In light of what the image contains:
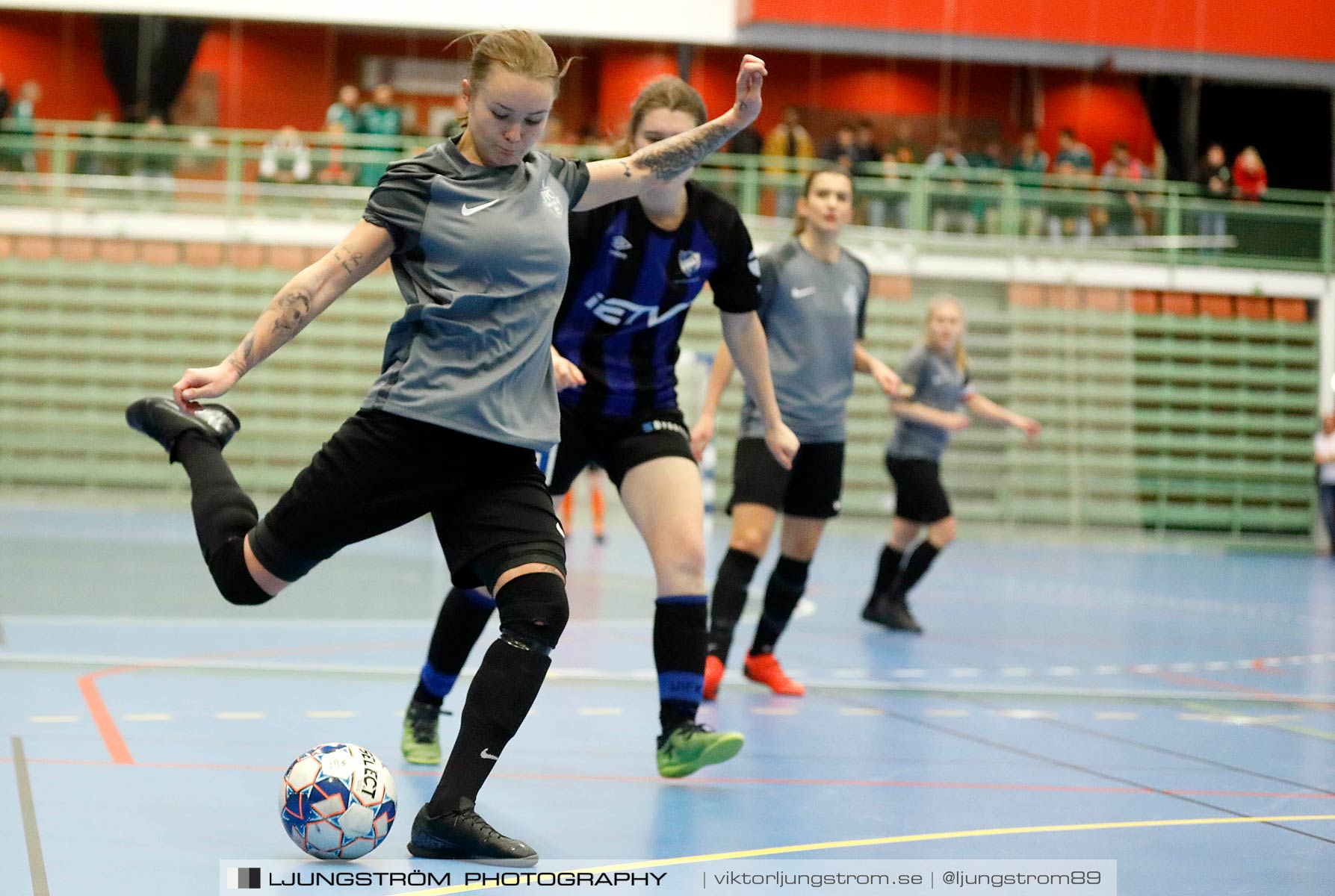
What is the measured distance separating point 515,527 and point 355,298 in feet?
51.1

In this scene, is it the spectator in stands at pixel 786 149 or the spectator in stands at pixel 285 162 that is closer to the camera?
the spectator in stands at pixel 285 162

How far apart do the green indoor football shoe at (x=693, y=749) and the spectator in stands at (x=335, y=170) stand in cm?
1318

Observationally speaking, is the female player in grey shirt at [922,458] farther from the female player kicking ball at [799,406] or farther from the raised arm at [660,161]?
the raised arm at [660,161]

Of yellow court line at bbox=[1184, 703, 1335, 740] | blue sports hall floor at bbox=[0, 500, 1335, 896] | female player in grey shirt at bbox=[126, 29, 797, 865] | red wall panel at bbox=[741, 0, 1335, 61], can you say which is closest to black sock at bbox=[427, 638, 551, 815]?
female player in grey shirt at bbox=[126, 29, 797, 865]

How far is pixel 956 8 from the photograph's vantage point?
19875 mm

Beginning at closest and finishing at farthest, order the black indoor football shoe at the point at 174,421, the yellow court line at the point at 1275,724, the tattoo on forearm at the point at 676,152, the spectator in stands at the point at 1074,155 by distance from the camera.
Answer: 1. the tattoo on forearm at the point at 676,152
2. the black indoor football shoe at the point at 174,421
3. the yellow court line at the point at 1275,724
4. the spectator in stands at the point at 1074,155

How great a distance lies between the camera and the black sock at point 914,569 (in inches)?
335

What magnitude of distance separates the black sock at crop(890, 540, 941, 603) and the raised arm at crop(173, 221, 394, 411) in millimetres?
5734

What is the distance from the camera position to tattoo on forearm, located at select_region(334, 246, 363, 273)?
10.5 ft

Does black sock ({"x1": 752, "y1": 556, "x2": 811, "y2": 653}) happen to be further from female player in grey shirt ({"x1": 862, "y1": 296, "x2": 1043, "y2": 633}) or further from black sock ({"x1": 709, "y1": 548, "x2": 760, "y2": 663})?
female player in grey shirt ({"x1": 862, "y1": 296, "x2": 1043, "y2": 633})

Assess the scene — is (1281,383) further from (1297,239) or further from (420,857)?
(420,857)

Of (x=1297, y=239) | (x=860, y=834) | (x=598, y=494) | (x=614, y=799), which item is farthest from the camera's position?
(x=1297, y=239)

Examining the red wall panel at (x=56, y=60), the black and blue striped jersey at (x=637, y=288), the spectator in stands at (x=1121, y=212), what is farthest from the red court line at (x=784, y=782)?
the red wall panel at (x=56, y=60)

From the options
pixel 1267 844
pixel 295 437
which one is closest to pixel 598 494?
pixel 295 437
